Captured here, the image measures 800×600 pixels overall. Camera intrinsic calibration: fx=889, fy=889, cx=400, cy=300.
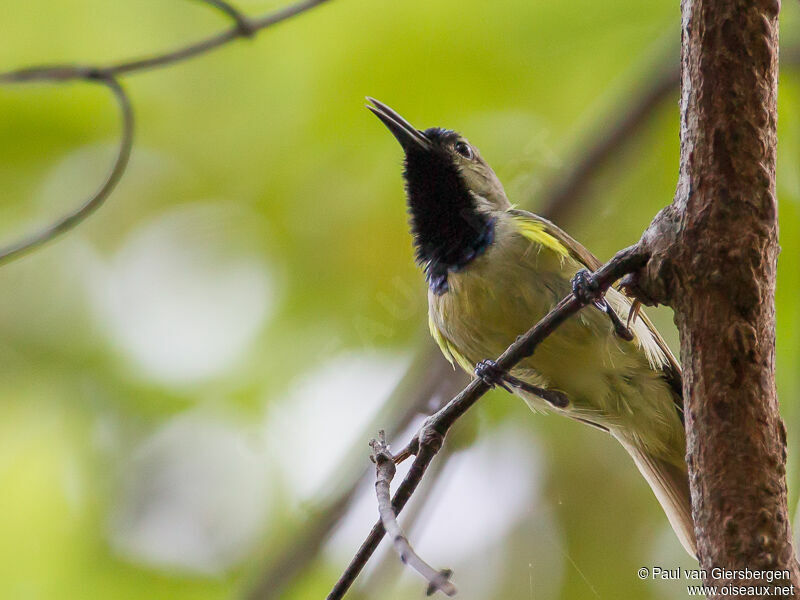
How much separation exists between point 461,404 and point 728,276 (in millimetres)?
668

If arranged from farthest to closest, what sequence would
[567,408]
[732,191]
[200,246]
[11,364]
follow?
1. [200,246]
2. [11,364]
3. [567,408]
4. [732,191]

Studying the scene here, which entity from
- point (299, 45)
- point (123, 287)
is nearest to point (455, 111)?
point (299, 45)

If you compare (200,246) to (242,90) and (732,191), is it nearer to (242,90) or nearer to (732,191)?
(242,90)

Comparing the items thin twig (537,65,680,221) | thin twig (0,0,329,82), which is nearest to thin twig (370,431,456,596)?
thin twig (0,0,329,82)

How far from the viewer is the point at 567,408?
10.2 ft

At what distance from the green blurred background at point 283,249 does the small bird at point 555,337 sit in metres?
0.59

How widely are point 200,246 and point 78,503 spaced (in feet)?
4.81

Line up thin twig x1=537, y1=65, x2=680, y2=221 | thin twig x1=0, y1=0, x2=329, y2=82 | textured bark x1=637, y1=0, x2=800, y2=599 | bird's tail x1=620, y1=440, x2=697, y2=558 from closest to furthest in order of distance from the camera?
textured bark x1=637, y1=0, x2=800, y2=599
thin twig x1=0, y1=0, x2=329, y2=82
bird's tail x1=620, y1=440, x2=697, y2=558
thin twig x1=537, y1=65, x2=680, y2=221

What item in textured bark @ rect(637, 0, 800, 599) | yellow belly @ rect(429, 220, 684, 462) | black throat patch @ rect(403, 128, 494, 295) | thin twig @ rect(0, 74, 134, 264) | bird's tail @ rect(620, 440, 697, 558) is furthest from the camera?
black throat patch @ rect(403, 128, 494, 295)

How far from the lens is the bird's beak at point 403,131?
11.5 ft

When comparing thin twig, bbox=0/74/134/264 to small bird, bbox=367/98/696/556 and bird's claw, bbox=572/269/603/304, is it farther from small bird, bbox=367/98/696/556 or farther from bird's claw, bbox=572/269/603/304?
bird's claw, bbox=572/269/603/304

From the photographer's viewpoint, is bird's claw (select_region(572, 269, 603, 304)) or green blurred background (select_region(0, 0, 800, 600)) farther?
green blurred background (select_region(0, 0, 800, 600))

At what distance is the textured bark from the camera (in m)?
1.62

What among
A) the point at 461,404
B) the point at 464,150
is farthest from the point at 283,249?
the point at 461,404
